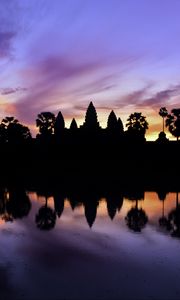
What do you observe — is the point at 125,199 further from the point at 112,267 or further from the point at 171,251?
the point at 112,267

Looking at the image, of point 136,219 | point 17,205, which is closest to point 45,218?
point 136,219

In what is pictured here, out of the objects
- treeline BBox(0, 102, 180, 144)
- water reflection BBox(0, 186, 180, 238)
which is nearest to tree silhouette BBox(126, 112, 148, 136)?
treeline BBox(0, 102, 180, 144)

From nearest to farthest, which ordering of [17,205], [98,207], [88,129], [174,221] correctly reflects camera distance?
1. [174,221]
2. [98,207]
3. [17,205]
4. [88,129]

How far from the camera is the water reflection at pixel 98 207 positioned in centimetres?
2603

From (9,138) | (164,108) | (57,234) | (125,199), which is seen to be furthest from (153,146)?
(57,234)

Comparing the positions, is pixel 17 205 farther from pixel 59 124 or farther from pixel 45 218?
pixel 59 124

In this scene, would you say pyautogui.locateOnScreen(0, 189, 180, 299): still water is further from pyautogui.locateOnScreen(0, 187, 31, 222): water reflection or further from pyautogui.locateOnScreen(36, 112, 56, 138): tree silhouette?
pyautogui.locateOnScreen(36, 112, 56, 138): tree silhouette

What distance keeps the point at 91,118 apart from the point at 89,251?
75.7 metres

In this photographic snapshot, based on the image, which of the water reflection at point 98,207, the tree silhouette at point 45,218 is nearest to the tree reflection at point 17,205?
the water reflection at point 98,207

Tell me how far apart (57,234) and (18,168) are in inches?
1960

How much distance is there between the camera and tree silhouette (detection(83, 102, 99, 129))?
92.4 meters

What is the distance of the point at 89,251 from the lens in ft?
61.3

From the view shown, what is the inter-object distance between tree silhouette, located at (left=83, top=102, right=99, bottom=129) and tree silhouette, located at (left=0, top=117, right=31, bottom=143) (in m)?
14.2

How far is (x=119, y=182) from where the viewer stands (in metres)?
49.7
